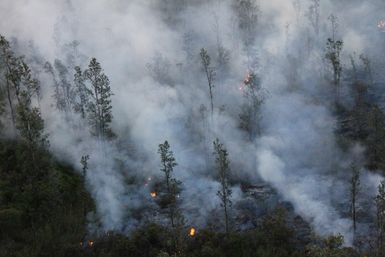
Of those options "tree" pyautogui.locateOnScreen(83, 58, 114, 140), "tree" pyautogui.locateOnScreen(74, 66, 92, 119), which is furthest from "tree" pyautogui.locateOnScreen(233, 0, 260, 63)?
"tree" pyautogui.locateOnScreen(83, 58, 114, 140)

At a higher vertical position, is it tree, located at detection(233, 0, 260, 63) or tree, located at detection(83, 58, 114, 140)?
tree, located at detection(233, 0, 260, 63)

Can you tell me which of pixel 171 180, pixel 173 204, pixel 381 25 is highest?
pixel 381 25

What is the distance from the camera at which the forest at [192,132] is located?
69625mm

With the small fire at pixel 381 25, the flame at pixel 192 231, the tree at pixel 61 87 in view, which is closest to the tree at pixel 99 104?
the tree at pixel 61 87

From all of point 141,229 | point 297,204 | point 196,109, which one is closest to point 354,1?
point 196,109

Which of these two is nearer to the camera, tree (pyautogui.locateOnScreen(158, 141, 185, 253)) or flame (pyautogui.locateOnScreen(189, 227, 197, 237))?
tree (pyautogui.locateOnScreen(158, 141, 185, 253))

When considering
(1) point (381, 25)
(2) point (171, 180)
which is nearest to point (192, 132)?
(2) point (171, 180)

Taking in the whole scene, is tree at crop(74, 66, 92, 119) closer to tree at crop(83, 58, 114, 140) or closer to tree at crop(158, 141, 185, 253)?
tree at crop(83, 58, 114, 140)

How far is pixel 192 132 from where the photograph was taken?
98500 mm

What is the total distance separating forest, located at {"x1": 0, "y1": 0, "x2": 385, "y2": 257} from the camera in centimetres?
6962

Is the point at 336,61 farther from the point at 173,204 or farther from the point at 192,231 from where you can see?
the point at 192,231

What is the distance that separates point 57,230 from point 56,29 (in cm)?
6852

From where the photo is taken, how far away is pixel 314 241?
66188 mm

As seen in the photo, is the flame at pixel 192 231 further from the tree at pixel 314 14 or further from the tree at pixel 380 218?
the tree at pixel 314 14
